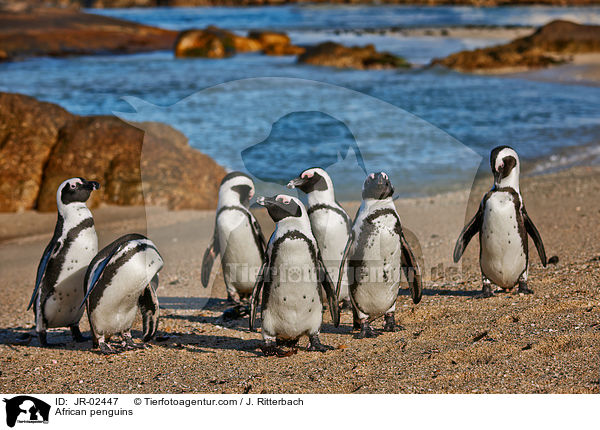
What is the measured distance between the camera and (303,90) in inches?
735

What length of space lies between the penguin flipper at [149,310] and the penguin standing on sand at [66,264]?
45 cm

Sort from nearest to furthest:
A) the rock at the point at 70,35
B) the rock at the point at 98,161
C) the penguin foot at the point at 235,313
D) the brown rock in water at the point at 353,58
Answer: the penguin foot at the point at 235,313, the rock at the point at 98,161, the brown rock in water at the point at 353,58, the rock at the point at 70,35

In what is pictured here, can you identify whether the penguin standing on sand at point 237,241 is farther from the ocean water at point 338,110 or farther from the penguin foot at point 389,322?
the penguin foot at point 389,322

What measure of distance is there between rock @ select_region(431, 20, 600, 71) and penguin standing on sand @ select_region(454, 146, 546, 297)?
20.4 m

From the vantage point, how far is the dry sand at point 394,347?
367cm

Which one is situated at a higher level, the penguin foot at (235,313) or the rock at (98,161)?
the rock at (98,161)

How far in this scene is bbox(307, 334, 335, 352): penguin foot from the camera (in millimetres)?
4305

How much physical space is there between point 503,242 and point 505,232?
76 millimetres

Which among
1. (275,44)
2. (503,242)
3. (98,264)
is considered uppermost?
(275,44)

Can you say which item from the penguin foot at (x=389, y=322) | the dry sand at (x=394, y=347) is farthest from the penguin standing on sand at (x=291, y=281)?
the penguin foot at (x=389, y=322)

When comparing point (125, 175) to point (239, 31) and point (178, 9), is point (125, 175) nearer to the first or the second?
point (239, 31)

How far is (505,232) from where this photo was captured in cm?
517

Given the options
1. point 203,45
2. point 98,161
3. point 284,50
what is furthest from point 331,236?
point 284,50

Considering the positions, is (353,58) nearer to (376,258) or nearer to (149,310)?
(376,258)
